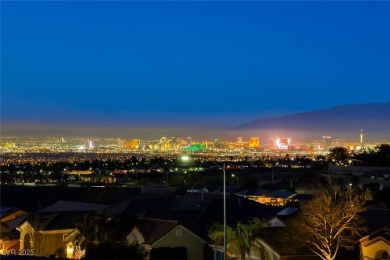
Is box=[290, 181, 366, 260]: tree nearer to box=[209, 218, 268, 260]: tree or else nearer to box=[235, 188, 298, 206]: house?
Answer: box=[209, 218, 268, 260]: tree

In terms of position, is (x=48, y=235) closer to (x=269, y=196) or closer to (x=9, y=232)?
(x=9, y=232)

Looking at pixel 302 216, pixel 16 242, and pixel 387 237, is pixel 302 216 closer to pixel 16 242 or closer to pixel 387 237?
pixel 387 237

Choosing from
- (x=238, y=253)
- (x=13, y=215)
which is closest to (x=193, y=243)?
(x=238, y=253)

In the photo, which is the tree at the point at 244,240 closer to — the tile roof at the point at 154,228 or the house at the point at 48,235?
the tile roof at the point at 154,228

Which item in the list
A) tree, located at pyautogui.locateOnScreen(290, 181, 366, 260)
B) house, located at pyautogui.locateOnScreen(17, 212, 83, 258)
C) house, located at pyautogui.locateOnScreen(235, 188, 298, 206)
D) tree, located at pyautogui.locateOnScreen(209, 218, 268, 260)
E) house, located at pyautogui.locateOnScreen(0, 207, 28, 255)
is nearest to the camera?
tree, located at pyautogui.locateOnScreen(209, 218, 268, 260)

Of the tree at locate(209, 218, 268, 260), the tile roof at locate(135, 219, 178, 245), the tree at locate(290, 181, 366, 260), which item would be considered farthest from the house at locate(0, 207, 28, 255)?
the tree at locate(290, 181, 366, 260)
